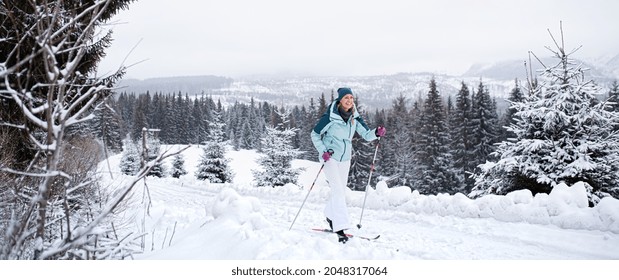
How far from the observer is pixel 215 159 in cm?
2447

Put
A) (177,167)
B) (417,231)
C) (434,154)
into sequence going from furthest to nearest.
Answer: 1. (434,154)
2. (177,167)
3. (417,231)

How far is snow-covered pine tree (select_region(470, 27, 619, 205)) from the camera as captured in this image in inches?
323

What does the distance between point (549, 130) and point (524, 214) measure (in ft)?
13.4

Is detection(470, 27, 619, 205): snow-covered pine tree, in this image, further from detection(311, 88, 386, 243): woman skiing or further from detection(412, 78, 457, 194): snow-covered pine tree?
detection(412, 78, 457, 194): snow-covered pine tree

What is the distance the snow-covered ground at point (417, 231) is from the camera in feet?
12.4

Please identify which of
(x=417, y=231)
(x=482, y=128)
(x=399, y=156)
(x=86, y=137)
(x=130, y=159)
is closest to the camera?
(x=417, y=231)

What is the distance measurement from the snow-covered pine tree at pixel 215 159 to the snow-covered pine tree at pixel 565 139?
1841 cm

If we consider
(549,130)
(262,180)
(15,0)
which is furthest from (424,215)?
(262,180)

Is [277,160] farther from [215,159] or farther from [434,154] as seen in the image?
A: [434,154]

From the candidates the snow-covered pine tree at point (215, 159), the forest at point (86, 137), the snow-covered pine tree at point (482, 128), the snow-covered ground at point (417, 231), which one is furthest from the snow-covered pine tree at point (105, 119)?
the snow-covered pine tree at point (482, 128)

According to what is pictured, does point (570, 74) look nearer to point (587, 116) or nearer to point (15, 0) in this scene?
point (587, 116)

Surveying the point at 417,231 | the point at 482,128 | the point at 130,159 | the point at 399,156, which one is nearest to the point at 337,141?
the point at 417,231

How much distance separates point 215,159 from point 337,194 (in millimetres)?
20588

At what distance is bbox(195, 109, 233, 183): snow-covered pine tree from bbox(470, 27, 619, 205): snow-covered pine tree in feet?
60.4
